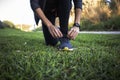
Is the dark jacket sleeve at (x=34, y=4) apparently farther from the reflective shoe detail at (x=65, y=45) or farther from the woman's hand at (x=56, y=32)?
the reflective shoe detail at (x=65, y=45)

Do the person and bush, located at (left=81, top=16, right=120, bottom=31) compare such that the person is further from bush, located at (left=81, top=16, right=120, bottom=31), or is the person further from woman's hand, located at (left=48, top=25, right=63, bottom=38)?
bush, located at (left=81, top=16, right=120, bottom=31)

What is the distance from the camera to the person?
2.72 m

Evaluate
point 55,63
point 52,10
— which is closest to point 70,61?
point 55,63

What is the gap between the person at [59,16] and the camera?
2.72 metres

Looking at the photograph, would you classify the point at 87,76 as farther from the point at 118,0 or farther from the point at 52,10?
the point at 118,0

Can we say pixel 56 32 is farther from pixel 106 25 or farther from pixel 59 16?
pixel 106 25

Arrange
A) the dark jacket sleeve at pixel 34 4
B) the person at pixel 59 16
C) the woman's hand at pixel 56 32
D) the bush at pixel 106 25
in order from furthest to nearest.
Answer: the bush at pixel 106 25 < the dark jacket sleeve at pixel 34 4 < the person at pixel 59 16 < the woman's hand at pixel 56 32

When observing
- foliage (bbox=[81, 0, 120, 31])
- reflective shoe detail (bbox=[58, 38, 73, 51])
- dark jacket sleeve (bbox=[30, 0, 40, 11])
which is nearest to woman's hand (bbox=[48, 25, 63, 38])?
dark jacket sleeve (bbox=[30, 0, 40, 11])

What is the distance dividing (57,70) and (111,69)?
0.41 m

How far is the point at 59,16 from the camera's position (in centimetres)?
347

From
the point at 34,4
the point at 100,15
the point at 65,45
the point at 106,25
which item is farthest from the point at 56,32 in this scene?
the point at 100,15

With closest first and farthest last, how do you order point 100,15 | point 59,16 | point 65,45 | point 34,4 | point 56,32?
1. point 56,32
2. point 34,4
3. point 65,45
4. point 59,16
5. point 100,15

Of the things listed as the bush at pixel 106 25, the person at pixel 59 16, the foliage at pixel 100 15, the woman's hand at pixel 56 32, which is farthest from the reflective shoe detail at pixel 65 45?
the foliage at pixel 100 15

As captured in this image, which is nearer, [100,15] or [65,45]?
[65,45]
